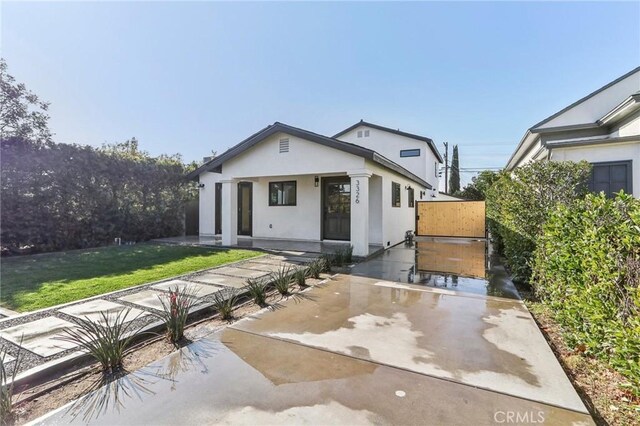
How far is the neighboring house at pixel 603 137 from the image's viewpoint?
8789 millimetres

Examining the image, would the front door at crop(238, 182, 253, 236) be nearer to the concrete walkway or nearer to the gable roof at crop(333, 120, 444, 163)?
the concrete walkway

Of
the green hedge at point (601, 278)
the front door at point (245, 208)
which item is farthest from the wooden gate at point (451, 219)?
the green hedge at point (601, 278)

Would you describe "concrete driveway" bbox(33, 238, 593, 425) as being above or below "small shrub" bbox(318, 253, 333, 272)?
below

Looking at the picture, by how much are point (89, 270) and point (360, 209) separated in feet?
23.7

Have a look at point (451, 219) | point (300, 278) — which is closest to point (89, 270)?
point (300, 278)

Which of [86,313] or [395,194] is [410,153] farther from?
[86,313]

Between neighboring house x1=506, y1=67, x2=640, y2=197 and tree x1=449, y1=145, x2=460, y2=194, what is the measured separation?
26.9 meters

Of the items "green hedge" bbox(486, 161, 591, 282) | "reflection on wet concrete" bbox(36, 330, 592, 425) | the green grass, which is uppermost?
"green hedge" bbox(486, 161, 591, 282)

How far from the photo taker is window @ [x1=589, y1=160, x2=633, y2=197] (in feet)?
28.9

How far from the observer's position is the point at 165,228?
48.2ft

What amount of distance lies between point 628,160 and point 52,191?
17651 mm

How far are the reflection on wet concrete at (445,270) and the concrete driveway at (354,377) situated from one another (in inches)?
74.6

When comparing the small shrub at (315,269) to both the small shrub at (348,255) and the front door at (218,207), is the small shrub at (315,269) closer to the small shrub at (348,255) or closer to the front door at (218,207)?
the small shrub at (348,255)

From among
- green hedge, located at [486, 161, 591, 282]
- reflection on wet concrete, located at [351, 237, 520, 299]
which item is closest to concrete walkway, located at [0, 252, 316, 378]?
reflection on wet concrete, located at [351, 237, 520, 299]
